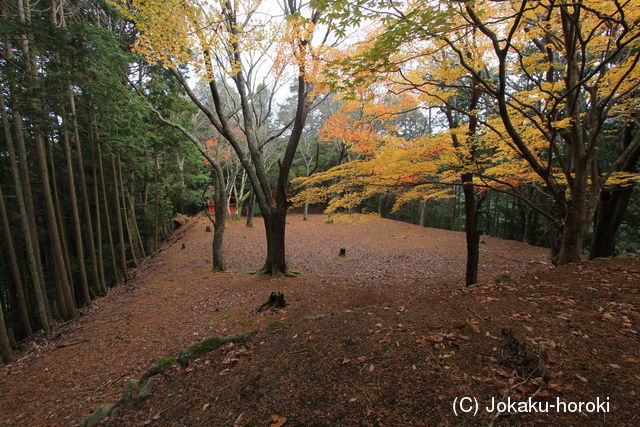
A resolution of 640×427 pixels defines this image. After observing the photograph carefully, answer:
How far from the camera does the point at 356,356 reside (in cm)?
234

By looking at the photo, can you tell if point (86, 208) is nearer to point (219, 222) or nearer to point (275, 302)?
point (219, 222)

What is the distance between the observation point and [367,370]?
2.13 meters

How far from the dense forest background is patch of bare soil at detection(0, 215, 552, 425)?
1670 millimetres

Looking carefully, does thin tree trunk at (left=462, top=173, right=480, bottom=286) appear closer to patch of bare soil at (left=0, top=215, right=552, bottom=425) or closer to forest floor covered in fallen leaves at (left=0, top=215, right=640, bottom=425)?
patch of bare soil at (left=0, top=215, right=552, bottom=425)

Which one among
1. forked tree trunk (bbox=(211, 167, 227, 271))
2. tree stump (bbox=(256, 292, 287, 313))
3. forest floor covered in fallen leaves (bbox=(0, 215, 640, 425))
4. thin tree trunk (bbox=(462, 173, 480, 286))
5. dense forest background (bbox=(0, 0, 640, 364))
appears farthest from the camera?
forked tree trunk (bbox=(211, 167, 227, 271))

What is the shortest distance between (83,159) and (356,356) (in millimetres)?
11182

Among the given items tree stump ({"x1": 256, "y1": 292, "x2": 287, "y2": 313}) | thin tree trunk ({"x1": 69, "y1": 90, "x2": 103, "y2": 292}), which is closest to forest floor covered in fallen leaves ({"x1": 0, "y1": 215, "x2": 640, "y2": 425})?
tree stump ({"x1": 256, "y1": 292, "x2": 287, "y2": 313})

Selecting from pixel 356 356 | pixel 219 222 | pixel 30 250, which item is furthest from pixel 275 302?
pixel 30 250

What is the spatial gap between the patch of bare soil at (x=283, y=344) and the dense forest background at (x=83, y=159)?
167 centimetres

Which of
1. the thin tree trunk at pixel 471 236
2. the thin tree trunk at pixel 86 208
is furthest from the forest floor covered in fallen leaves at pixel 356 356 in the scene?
the thin tree trunk at pixel 86 208

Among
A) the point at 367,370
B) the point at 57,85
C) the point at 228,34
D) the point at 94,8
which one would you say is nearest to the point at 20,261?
the point at 57,85

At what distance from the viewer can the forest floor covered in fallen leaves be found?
1.75 m

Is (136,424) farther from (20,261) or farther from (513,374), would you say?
(20,261)

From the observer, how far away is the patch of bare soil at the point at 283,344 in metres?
1.99
